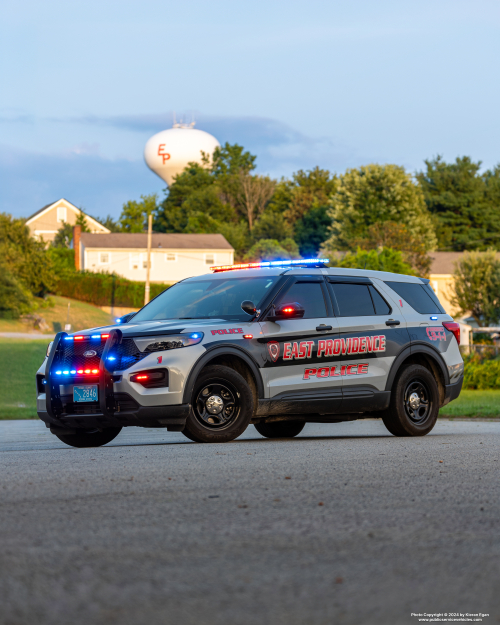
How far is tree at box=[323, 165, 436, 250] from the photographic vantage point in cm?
8100

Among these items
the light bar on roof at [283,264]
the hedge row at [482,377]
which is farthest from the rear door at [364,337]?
the hedge row at [482,377]

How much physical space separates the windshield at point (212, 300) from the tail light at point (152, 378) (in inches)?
52.8

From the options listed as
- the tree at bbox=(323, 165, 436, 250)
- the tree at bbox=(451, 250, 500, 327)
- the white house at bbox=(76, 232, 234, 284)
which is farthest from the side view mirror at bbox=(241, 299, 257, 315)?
the tree at bbox=(323, 165, 436, 250)

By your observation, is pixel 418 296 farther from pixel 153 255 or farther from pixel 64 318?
pixel 153 255

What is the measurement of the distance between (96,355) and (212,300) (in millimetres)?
1774

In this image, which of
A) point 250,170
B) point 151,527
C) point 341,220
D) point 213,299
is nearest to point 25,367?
point 213,299

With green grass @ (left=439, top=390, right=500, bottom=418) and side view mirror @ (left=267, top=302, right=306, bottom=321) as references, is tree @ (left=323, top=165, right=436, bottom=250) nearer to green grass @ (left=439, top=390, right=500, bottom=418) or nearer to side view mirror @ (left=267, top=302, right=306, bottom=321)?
green grass @ (left=439, top=390, right=500, bottom=418)

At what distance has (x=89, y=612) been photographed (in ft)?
12.0

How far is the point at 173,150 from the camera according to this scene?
11181cm

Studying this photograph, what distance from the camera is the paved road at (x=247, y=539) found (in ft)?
12.3

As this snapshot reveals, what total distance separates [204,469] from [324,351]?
151 inches

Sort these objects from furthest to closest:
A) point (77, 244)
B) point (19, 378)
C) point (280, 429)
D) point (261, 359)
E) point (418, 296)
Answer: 1. point (77, 244)
2. point (19, 378)
3. point (418, 296)
4. point (280, 429)
5. point (261, 359)

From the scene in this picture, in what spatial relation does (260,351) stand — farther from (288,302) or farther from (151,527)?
(151,527)

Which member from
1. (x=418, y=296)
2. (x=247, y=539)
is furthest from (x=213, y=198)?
(x=247, y=539)
